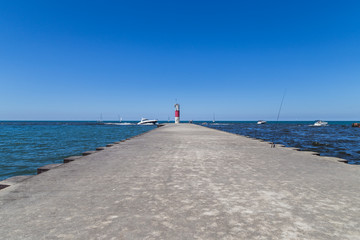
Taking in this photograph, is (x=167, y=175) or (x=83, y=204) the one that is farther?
(x=167, y=175)

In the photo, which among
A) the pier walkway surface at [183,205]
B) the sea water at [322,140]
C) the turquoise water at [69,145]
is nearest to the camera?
the pier walkway surface at [183,205]

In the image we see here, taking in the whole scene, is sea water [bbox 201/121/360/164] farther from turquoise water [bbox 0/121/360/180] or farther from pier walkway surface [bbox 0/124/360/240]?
pier walkway surface [bbox 0/124/360/240]

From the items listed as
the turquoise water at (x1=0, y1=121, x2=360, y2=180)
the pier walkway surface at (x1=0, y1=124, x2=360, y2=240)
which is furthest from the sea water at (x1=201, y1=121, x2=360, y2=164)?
the pier walkway surface at (x1=0, y1=124, x2=360, y2=240)

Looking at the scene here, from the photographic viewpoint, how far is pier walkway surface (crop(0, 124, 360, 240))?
6.31 feet

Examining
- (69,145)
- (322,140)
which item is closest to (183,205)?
(69,145)

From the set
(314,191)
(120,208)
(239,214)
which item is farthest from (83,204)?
(314,191)

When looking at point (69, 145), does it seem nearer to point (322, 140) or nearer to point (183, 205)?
point (183, 205)

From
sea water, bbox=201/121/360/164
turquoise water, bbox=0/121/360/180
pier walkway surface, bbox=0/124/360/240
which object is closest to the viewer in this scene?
pier walkway surface, bbox=0/124/360/240

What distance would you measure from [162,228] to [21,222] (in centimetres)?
148

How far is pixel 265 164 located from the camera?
196 inches

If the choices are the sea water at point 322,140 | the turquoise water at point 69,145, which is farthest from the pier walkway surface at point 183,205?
the sea water at point 322,140

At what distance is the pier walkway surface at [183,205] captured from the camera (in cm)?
192

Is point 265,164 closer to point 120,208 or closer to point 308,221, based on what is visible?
point 308,221

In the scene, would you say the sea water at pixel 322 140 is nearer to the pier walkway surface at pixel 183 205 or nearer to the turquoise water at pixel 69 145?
the turquoise water at pixel 69 145
